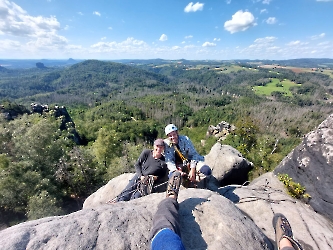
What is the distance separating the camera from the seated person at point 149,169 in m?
6.75

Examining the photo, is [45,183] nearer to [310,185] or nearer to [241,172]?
[241,172]

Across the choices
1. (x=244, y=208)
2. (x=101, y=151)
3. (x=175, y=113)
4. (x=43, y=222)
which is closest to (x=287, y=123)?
(x=175, y=113)

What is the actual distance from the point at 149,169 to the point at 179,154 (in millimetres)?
1166

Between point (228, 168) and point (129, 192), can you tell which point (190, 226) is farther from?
point (228, 168)

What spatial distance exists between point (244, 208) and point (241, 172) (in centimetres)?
733

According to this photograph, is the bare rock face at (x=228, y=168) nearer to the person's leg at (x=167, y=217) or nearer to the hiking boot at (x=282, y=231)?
the hiking boot at (x=282, y=231)

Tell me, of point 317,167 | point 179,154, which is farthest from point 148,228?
point 317,167

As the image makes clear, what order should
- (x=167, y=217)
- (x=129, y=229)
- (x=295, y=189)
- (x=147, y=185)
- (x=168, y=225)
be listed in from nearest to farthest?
(x=168, y=225)
(x=167, y=217)
(x=129, y=229)
(x=147, y=185)
(x=295, y=189)

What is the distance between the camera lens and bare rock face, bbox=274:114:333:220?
764cm

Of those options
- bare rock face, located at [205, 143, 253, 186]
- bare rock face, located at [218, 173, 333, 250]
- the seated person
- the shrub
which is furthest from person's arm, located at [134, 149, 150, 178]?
bare rock face, located at [205, 143, 253, 186]

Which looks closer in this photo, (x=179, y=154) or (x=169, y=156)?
(x=169, y=156)

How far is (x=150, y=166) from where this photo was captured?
6.92 m

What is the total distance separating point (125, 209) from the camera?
16.4 ft

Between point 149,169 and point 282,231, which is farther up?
point 149,169
